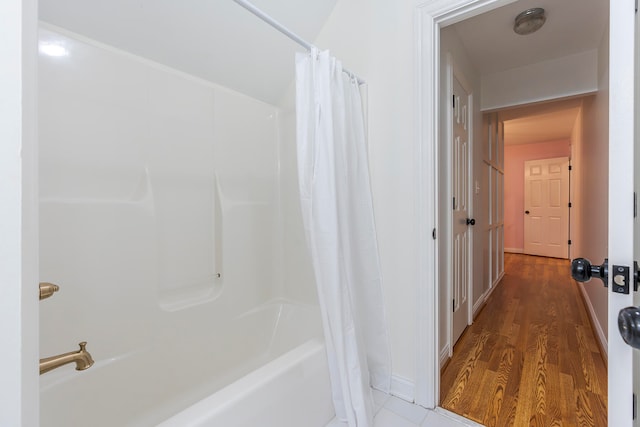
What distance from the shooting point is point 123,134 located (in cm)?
145

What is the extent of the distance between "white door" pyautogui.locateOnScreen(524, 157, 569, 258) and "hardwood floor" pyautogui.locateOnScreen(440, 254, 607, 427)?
2764mm

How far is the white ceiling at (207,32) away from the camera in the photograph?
132cm

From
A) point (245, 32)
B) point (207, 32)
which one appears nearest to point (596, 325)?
point (245, 32)

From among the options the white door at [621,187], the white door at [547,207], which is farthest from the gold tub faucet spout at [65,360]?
the white door at [547,207]

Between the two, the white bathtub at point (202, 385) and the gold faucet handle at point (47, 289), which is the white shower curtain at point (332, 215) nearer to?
the white bathtub at point (202, 385)

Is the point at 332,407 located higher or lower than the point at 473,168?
lower

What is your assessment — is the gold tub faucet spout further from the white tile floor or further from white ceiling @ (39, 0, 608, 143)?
white ceiling @ (39, 0, 608, 143)

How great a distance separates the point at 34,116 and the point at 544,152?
280 inches

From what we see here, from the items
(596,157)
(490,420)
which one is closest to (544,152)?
(596,157)

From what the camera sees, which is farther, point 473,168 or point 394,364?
point 473,168

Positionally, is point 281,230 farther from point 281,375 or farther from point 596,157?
point 596,157

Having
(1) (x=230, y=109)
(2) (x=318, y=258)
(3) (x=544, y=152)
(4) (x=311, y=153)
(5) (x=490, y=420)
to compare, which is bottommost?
(5) (x=490, y=420)

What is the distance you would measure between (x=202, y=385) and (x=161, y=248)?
0.79 meters

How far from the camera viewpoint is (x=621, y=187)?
60 cm
